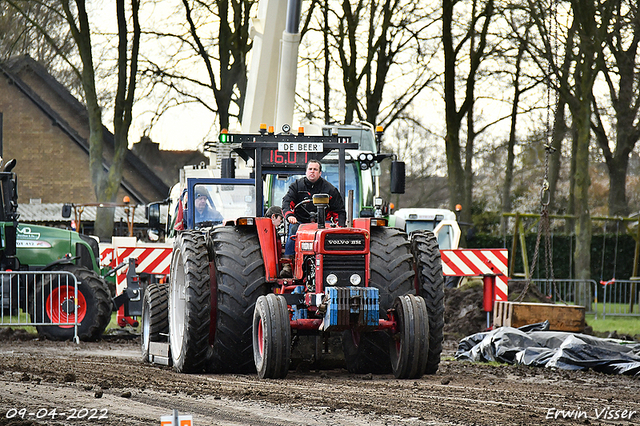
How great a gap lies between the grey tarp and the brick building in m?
33.4

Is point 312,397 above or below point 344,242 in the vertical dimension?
below

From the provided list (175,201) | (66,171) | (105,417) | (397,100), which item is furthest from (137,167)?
(105,417)

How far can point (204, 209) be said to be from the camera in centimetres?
1325

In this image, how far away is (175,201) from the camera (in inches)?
738

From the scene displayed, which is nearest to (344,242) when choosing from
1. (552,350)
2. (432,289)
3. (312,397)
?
(432,289)

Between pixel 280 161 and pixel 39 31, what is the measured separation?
18184mm

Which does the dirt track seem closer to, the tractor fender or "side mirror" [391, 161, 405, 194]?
"side mirror" [391, 161, 405, 194]

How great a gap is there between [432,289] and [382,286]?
27.7 inches

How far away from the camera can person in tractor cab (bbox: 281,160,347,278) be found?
9156mm

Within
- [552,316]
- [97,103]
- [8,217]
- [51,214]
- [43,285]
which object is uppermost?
[97,103]

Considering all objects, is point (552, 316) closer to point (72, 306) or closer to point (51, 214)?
point (72, 306)

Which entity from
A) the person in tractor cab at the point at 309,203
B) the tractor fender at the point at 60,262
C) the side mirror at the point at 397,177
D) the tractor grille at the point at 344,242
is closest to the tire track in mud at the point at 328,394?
the tractor grille at the point at 344,242

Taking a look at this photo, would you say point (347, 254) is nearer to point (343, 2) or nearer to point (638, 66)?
Result: point (638, 66)

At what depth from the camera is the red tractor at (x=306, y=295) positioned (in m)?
8.35
